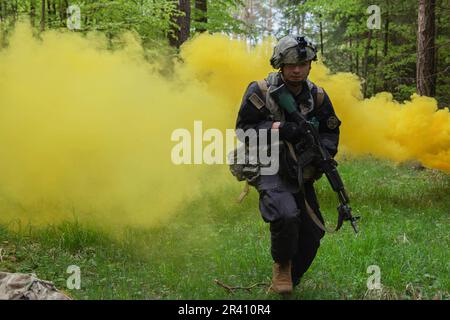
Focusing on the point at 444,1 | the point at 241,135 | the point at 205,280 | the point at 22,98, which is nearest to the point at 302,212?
the point at 241,135

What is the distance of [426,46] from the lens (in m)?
10.4

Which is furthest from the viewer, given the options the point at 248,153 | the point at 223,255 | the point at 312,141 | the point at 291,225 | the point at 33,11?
the point at 33,11

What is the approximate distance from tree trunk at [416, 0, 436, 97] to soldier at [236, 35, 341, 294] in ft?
23.0

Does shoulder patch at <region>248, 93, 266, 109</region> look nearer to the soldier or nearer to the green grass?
the soldier

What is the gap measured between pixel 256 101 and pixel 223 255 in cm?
215

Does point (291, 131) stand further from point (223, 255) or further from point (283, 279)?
point (223, 255)

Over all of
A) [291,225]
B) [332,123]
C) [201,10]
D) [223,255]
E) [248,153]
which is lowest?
[223,255]

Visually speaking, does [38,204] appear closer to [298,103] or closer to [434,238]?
[298,103]

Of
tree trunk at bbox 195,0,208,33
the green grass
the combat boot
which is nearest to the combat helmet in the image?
the combat boot

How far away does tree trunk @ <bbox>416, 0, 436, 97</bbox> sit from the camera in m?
10.3

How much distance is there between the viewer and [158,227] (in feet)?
21.3

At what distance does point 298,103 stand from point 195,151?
443 centimetres

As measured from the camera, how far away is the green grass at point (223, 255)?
466 cm

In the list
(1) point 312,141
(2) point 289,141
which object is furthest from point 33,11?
(1) point 312,141
